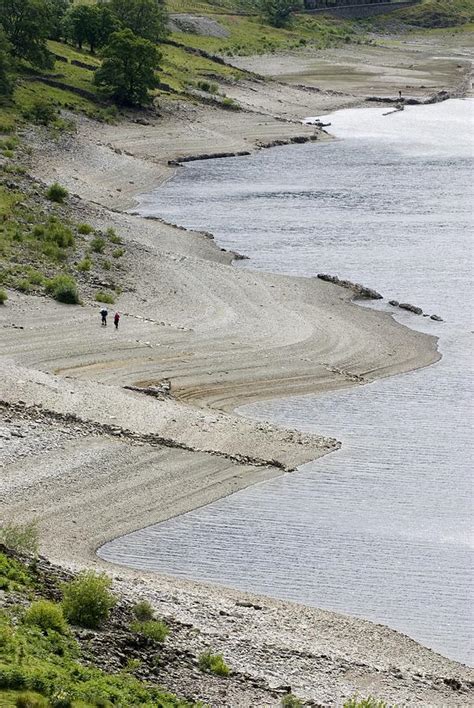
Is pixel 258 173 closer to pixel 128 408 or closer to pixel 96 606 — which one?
pixel 128 408

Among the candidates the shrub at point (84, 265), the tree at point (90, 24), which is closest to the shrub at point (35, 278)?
the shrub at point (84, 265)

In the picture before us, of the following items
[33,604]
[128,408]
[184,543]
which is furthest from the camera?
[128,408]

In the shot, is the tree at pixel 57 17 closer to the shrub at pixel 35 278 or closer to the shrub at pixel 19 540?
the shrub at pixel 35 278

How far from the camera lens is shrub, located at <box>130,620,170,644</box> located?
31953mm

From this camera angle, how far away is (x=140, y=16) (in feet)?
513

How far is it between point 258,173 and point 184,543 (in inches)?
3208

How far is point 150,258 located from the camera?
255ft

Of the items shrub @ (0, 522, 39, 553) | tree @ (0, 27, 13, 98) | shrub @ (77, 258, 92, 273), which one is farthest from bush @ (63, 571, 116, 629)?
tree @ (0, 27, 13, 98)

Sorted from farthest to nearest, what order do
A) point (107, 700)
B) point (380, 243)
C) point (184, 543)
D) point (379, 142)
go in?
point (379, 142) → point (380, 243) → point (184, 543) → point (107, 700)

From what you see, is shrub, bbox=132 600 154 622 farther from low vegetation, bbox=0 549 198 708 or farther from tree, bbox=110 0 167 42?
tree, bbox=110 0 167 42

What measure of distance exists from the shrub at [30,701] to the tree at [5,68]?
102186 mm

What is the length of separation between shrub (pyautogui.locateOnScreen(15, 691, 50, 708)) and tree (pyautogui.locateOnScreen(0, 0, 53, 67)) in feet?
379

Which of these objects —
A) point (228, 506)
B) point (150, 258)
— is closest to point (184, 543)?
point (228, 506)

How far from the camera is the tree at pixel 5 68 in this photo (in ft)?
392
